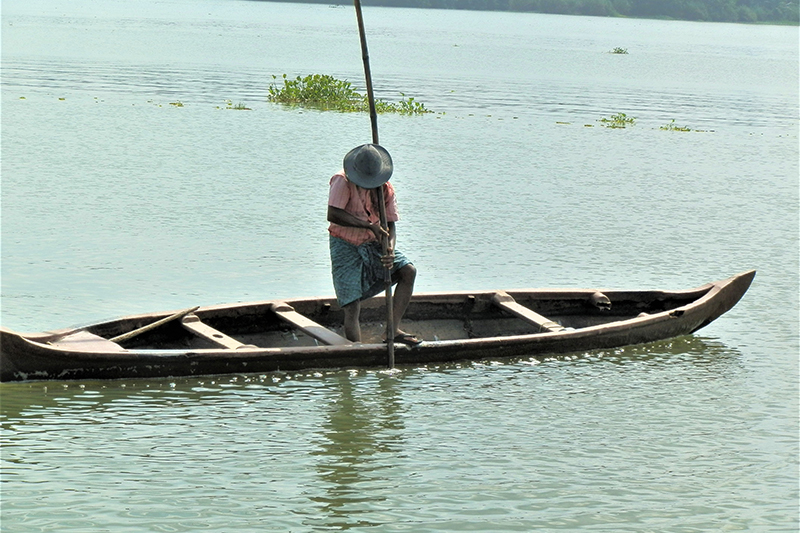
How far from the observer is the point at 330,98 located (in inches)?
1066

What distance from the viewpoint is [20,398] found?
7.21 meters

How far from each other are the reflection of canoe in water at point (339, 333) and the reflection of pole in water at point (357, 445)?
8.3 inches

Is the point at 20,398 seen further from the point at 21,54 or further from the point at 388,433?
the point at 21,54

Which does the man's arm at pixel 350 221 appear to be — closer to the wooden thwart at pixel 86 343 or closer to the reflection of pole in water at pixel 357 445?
the reflection of pole in water at pixel 357 445

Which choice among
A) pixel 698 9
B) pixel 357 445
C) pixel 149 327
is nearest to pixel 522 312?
pixel 357 445

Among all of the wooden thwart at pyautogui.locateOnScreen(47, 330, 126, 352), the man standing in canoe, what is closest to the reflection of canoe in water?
the wooden thwart at pyautogui.locateOnScreen(47, 330, 126, 352)

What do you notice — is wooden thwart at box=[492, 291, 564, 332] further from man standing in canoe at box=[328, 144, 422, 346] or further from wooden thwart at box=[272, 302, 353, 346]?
wooden thwart at box=[272, 302, 353, 346]

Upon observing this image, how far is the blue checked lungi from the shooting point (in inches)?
315

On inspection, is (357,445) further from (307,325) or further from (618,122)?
(618,122)

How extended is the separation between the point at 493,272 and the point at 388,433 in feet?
15.8

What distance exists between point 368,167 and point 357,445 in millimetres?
1855

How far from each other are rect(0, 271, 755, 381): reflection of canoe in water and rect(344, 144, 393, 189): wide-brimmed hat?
1.17m

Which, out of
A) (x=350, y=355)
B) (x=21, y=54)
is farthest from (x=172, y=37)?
(x=350, y=355)

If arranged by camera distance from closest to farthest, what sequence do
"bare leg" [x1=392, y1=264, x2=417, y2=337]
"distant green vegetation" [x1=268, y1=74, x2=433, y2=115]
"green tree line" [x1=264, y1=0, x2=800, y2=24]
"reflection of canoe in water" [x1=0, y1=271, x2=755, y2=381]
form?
"reflection of canoe in water" [x1=0, y1=271, x2=755, y2=381] < "bare leg" [x1=392, y1=264, x2=417, y2=337] < "distant green vegetation" [x1=268, y1=74, x2=433, y2=115] < "green tree line" [x1=264, y1=0, x2=800, y2=24]
